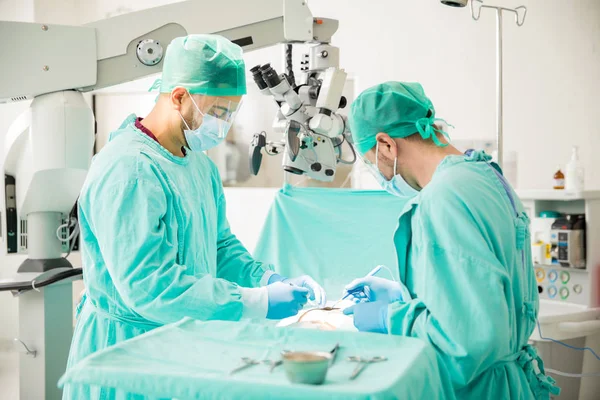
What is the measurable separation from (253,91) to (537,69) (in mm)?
2318

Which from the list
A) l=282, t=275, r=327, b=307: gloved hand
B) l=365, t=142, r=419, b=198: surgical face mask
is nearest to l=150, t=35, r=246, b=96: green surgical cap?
l=365, t=142, r=419, b=198: surgical face mask

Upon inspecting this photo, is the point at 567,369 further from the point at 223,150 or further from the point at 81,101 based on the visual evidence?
the point at 223,150

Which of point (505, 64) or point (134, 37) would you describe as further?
point (505, 64)

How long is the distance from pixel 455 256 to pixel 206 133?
83 centimetres

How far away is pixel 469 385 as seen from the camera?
4.78 ft

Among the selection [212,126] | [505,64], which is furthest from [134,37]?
[505,64]

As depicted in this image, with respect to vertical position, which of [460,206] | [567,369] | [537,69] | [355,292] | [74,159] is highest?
[537,69]

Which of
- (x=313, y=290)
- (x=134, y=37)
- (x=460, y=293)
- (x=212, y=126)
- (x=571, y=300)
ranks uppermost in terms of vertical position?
(x=134, y=37)

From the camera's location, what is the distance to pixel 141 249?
1518 mm

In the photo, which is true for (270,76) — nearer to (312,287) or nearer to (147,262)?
(312,287)

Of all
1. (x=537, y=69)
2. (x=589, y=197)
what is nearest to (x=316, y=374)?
(x=589, y=197)

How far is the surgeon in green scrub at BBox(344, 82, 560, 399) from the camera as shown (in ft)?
4.29

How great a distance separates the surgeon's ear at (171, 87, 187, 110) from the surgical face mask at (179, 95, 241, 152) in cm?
3

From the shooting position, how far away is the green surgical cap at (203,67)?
5.86 ft
